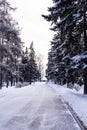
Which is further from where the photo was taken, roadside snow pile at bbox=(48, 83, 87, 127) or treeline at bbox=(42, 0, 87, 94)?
treeline at bbox=(42, 0, 87, 94)

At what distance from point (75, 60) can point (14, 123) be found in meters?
9.90

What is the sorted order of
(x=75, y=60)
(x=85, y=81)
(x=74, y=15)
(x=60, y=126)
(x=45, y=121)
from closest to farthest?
(x=60, y=126), (x=45, y=121), (x=75, y=60), (x=74, y=15), (x=85, y=81)

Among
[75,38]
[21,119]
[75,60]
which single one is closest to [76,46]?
[75,38]

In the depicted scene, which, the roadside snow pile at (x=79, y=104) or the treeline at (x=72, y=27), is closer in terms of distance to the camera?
the roadside snow pile at (x=79, y=104)

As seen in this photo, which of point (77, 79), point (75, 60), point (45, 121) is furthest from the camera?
point (77, 79)

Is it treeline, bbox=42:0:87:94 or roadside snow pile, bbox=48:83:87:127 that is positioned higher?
treeline, bbox=42:0:87:94

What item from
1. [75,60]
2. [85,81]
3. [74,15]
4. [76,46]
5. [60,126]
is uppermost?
[74,15]

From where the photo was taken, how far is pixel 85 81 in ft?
77.6

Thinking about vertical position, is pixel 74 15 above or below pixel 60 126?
above

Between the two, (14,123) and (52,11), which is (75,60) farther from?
(14,123)

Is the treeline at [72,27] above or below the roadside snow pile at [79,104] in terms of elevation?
above

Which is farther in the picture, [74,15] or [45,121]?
[74,15]

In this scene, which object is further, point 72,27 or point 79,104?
point 72,27

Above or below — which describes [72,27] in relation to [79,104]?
above
